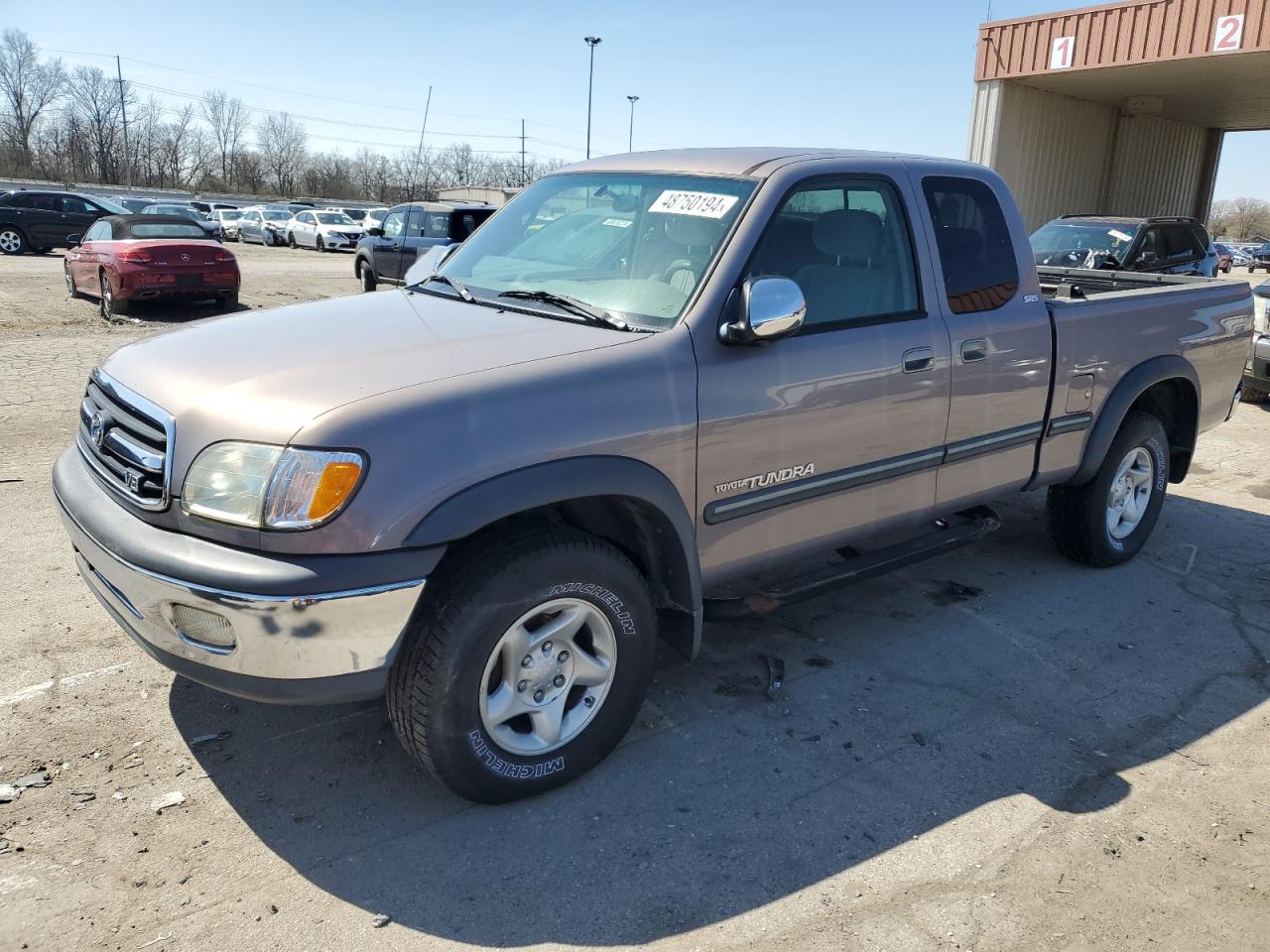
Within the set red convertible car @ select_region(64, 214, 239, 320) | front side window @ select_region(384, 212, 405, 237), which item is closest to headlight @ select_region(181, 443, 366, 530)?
red convertible car @ select_region(64, 214, 239, 320)

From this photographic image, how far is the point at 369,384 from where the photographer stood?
270 cm

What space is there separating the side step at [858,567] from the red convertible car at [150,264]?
11704 mm

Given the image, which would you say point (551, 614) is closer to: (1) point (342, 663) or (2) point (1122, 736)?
(1) point (342, 663)

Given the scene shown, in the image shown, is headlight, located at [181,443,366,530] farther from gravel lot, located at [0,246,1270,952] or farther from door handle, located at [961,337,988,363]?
door handle, located at [961,337,988,363]

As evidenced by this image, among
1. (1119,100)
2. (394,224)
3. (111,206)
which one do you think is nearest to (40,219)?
(111,206)

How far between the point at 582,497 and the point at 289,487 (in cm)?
84

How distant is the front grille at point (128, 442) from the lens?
273cm

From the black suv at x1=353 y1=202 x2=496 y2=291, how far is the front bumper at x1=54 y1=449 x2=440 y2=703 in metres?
14.9

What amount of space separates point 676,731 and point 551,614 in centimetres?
80

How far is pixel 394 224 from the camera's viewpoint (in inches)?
723

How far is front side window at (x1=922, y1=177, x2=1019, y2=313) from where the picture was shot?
4.03m

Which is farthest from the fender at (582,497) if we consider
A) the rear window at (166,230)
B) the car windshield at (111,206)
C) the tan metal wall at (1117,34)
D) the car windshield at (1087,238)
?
the car windshield at (111,206)

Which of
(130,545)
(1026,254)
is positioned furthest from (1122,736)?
(130,545)

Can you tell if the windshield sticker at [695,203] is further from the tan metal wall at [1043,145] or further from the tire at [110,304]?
the tan metal wall at [1043,145]
